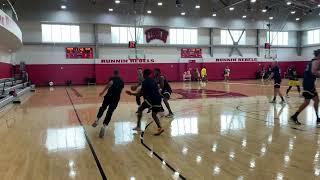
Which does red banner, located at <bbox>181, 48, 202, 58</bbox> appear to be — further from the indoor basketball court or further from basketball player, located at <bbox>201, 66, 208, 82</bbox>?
basketball player, located at <bbox>201, 66, 208, 82</bbox>

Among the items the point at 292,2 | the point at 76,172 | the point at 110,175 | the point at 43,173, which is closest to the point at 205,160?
the point at 110,175

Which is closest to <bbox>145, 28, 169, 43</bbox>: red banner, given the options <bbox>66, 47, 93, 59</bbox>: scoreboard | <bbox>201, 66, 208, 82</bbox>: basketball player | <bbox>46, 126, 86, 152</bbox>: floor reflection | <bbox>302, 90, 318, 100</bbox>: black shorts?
<bbox>201, 66, 208, 82</bbox>: basketball player

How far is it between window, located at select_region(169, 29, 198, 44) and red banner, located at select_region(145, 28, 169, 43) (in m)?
0.92

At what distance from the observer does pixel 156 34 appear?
133 feet

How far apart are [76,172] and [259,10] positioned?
1651 inches

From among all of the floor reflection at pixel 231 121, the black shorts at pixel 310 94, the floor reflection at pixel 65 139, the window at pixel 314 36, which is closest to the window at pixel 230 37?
the window at pixel 314 36

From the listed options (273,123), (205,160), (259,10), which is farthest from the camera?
(259,10)

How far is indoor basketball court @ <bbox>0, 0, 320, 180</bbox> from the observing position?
19.8 feet

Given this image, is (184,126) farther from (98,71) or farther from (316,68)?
(98,71)

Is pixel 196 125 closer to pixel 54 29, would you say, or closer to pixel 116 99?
pixel 116 99

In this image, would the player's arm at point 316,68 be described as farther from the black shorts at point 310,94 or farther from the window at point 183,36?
the window at point 183,36

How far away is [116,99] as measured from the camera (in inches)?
340

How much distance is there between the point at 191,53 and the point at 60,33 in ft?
52.8

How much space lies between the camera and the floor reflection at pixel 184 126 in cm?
874
